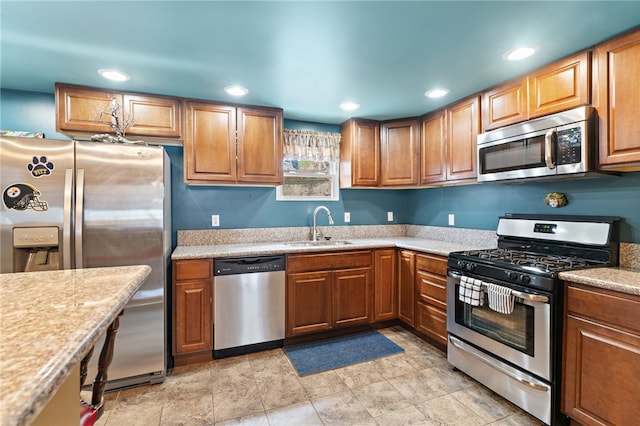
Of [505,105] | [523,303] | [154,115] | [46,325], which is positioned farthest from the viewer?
[154,115]

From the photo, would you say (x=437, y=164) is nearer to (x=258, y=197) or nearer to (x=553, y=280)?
(x=553, y=280)

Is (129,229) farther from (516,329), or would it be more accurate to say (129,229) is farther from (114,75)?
(516,329)

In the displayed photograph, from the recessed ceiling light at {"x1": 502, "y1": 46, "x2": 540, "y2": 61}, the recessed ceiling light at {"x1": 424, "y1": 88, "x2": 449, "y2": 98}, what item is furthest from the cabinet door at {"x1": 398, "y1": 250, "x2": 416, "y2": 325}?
the recessed ceiling light at {"x1": 502, "y1": 46, "x2": 540, "y2": 61}

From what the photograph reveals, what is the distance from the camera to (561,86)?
2.02 metres

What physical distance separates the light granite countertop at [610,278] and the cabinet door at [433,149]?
1434mm

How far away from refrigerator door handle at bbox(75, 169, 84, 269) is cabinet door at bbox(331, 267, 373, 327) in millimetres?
1998

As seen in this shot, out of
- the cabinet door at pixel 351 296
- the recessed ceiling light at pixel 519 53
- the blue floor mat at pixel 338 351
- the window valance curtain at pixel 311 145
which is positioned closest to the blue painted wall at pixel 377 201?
the window valance curtain at pixel 311 145

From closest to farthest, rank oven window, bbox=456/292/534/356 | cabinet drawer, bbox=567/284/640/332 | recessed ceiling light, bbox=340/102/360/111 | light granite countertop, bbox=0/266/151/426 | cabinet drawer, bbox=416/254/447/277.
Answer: light granite countertop, bbox=0/266/151/426
cabinet drawer, bbox=567/284/640/332
oven window, bbox=456/292/534/356
cabinet drawer, bbox=416/254/447/277
recessed ceiling light, bbox=340/102/360/111

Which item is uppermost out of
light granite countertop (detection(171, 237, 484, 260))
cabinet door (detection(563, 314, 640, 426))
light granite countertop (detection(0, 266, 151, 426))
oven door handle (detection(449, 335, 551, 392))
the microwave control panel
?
the microwave control panel

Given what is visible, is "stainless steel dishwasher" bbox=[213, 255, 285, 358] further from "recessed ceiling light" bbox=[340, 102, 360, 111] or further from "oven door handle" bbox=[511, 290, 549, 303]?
"oven door handle" bbox=[511, 290, 549, 303]

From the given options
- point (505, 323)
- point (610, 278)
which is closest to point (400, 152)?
point (505, 323)

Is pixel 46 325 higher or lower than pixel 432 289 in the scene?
higher

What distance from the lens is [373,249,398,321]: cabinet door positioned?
3.11 meters

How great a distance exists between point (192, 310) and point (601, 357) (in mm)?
2685
